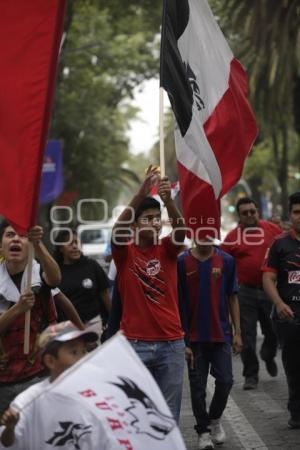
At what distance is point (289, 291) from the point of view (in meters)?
8.61

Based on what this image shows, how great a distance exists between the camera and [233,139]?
8125 millimetres

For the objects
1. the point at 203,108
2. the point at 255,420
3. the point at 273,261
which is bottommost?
the point at 255,420

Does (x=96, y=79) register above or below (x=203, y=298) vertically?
above

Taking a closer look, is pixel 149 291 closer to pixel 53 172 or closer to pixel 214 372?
pixel 214 372

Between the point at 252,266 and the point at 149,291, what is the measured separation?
15.7ft

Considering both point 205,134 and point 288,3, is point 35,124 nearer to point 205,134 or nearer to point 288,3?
point 205,134

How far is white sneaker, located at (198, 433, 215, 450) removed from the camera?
7883 millimetres

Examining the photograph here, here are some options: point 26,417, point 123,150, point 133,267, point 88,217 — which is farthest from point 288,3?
point 123,150

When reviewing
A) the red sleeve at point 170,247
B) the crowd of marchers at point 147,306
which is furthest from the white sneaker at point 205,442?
the red sleeve at point 170,247

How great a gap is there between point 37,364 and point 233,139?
2854mm

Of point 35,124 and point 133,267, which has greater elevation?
point 35,124

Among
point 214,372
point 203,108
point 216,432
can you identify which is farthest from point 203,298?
point 203,108

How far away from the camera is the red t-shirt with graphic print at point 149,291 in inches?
272

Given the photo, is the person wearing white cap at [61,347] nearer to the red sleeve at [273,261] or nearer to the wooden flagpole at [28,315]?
the wooden flagpole at [28,315]
